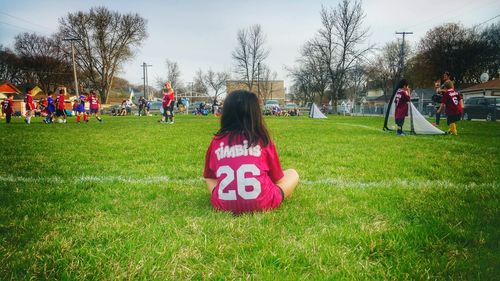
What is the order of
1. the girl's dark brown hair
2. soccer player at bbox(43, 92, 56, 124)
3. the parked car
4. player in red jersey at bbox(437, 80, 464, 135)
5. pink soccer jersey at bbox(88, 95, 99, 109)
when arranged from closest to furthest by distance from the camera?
the girl's dark brown hair, player in red jersey at bbox(437, 80, 464, 135), soccer player at bbox(43, 92, 56, 124), pink soccer jersey at bbox(88, 95, 99, 109), the parked car

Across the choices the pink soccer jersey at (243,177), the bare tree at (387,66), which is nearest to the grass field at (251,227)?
the pink soccer jersey at (243,177)

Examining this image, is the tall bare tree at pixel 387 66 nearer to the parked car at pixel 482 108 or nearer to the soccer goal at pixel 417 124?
the parked car at pixel 482 108

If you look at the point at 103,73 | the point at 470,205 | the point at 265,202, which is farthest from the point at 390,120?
the point at 103,73

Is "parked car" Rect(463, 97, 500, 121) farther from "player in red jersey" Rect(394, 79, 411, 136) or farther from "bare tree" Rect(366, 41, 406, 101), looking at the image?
"bare tree" Rect(366, 41, 406, 101)

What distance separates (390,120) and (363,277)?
12.8 metres

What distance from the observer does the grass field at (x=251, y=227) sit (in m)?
2.11

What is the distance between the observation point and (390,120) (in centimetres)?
1361

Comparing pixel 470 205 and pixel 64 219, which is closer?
pixel 64 219

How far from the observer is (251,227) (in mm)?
2781

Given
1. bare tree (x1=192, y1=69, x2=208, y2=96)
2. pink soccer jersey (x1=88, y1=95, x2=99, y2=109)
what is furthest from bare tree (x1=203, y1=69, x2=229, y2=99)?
pink soccer jersey (x1=88, y1=95, x2=99, y2=109)

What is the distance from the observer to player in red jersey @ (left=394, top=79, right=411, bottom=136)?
1194cm

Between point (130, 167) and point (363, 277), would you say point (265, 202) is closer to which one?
point (363, 277)

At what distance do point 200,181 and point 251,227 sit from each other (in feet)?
7.04

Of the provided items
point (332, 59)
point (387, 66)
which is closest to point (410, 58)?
point (387, 66)
